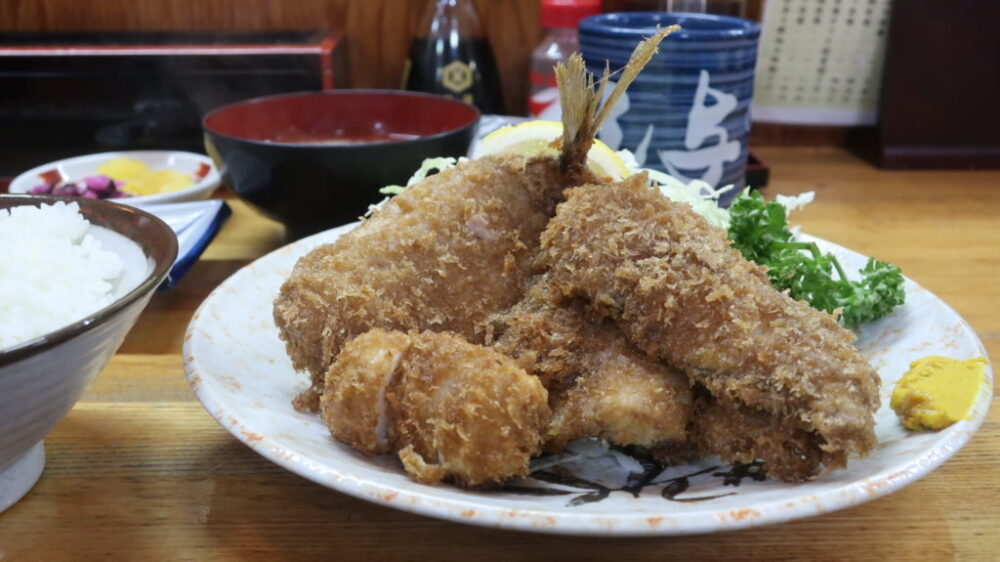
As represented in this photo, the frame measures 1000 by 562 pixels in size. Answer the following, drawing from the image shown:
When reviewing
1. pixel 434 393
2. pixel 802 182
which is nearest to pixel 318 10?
pixel 802 182

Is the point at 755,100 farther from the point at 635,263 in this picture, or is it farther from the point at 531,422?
the point at 531,422

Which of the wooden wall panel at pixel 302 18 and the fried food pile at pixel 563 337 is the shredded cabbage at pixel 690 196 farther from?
the wooden wall panel at pixel 302 18

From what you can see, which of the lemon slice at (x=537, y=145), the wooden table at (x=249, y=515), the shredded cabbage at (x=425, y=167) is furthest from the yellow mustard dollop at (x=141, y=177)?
the lemon slice at (x=537, y=145)

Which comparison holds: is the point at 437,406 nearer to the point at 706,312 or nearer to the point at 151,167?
the point at 706,312

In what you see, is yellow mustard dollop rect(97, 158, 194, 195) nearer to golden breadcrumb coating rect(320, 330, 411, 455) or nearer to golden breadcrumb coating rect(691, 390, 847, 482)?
golden breadcrumb coating rect(320, 330, 411, 455)

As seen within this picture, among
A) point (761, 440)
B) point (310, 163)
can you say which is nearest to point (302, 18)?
point (310, 163)

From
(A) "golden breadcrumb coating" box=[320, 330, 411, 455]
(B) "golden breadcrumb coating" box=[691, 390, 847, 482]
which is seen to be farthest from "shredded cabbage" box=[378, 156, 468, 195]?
(B) "golden breadcrumb coating" box=[691, 390, 847, 482]

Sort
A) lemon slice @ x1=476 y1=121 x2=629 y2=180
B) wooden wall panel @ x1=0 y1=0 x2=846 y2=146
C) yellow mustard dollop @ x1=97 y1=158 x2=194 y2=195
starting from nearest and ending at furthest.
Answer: lemon slice @ x1=476 y1=121 x2=629 y2=180, yellow mustard dollop @ x1=97 y1=158 x2=194 y2=195, wooden wall panel @ x1=0 y1=0 x2=846 y2=146
